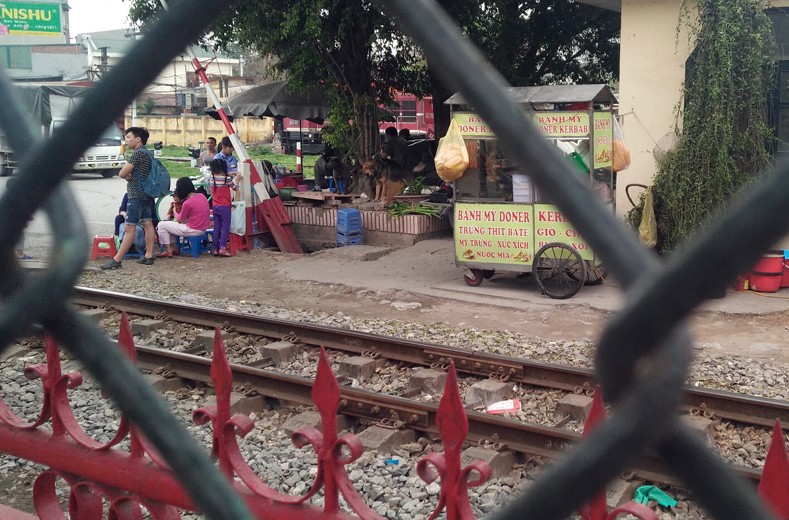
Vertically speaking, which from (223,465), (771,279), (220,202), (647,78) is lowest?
(771,279)

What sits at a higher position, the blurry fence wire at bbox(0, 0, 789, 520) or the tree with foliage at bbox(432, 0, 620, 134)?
the tree with foliage at bbox(432, 0, 620, 134)

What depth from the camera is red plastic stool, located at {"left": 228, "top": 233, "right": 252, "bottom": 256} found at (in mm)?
13867

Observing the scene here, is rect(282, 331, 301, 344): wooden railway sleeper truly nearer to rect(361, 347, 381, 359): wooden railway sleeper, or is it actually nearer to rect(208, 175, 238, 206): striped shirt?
rect(361, 347, 381, 359): wooden railway sleeper

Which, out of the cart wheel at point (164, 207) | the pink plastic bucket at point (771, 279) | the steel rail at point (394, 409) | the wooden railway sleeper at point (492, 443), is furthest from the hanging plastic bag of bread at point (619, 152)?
the cart wheel at point (164, 207)

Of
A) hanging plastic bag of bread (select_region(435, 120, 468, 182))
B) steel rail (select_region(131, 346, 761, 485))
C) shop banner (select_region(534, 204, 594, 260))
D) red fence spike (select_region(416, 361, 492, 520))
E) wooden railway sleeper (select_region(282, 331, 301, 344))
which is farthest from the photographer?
hanging plastic bag of bread (select_region(435, 120, 468, 182))

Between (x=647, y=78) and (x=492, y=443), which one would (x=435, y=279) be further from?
(x=492, y=443)

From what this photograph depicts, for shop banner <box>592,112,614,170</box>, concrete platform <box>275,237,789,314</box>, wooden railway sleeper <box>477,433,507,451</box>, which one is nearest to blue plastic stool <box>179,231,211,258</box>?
concrete platform <box>275,237,789,314</box>

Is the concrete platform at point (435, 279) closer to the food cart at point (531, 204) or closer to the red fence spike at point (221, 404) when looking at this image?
the food cart at point (531, 204)

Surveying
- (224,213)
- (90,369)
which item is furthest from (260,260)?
(90,369)

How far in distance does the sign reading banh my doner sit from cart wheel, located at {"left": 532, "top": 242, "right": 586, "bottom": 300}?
995 inches

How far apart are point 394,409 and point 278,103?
13.0 m

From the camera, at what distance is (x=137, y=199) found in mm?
12266

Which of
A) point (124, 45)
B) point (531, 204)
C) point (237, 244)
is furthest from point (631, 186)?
point (124, 45)

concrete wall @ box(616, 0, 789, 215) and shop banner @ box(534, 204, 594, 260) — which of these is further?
concrete wall @ box(616, 0, 789, 215)
